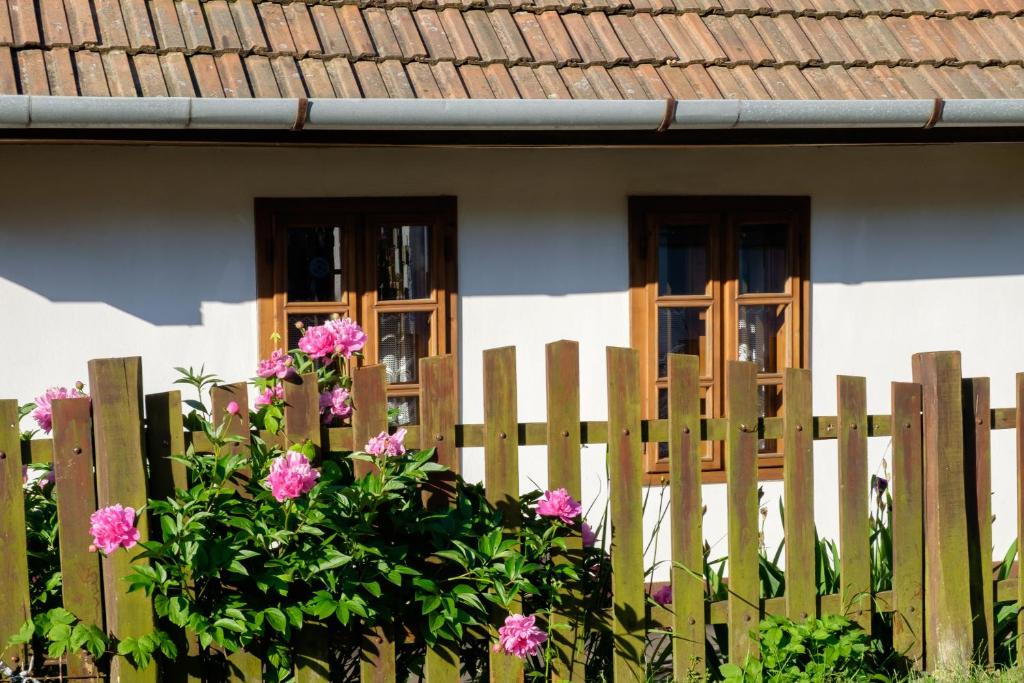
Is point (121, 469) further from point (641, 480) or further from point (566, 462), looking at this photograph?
point (641, 480)

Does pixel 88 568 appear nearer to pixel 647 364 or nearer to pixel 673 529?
pixel 673 529

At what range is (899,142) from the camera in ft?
19.5

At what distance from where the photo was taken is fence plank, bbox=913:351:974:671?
4.24 metres

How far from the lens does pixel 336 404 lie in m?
3.72

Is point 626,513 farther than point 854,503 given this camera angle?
No

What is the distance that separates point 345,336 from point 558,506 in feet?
2.59

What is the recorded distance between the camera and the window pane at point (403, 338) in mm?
5918

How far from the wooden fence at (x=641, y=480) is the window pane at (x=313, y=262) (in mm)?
1728

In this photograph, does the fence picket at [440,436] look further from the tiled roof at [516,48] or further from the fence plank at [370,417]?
the tiled roof at [516,48]

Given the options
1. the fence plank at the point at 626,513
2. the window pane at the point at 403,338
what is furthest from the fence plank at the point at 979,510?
the window pane at the point at 403,338

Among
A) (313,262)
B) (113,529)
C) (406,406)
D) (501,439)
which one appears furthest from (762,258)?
(113,529)

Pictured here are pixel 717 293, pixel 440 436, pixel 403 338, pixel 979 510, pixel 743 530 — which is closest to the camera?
pixel 440 436

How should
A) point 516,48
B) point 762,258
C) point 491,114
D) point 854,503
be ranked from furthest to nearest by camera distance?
point 762,258
point 516,48
point 491,114
point 854,503

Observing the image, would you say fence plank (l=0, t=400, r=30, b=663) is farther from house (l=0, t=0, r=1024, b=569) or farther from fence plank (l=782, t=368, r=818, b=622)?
fence plank (l=782, t=368, r=818, b=622)
